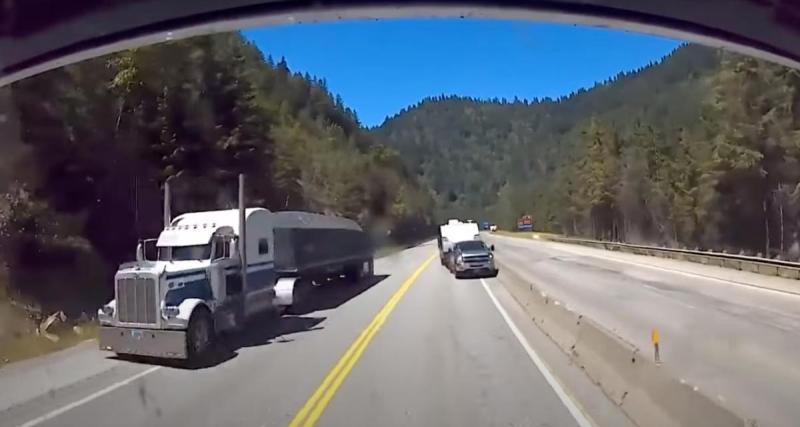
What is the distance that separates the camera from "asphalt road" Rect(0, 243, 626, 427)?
841 centimetres

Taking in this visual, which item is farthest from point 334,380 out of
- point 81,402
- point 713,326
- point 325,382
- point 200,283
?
point 713,326

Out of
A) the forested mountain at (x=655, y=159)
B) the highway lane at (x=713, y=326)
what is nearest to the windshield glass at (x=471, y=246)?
the highway lane at (x=713, y=326)

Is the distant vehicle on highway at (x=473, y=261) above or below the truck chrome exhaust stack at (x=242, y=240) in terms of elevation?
below

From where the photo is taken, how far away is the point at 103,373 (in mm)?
12523

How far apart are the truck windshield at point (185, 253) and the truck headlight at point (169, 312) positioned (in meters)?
2.60

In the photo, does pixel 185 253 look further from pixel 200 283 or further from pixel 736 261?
pixel 736 261

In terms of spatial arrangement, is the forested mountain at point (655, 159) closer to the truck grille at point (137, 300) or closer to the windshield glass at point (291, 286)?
the windshield glass at point (291, 286)

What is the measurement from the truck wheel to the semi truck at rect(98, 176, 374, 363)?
2cm

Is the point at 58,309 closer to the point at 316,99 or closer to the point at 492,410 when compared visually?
the point at 492,410

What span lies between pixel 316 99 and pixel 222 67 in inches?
2363

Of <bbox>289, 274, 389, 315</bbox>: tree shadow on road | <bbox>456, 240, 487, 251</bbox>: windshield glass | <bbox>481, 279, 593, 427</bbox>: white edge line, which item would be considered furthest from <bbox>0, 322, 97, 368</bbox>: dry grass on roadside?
<bbox>456, 240, 487, 251</bbox>: windshield glass

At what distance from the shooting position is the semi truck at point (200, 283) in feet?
46.0

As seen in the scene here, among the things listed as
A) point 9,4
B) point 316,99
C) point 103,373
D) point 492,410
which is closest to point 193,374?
point 103,373

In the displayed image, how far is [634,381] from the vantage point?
8102 mm
